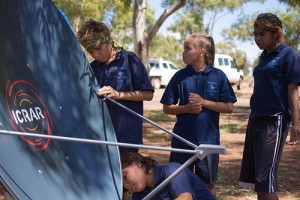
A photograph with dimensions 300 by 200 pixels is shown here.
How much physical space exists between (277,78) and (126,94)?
3.64ft

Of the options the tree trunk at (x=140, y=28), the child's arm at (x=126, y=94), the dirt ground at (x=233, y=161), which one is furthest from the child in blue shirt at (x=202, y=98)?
the tree trunk at (x=140, y=28)

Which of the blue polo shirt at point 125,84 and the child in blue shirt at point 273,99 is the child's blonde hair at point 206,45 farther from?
the blue polo shirt at point 125,84

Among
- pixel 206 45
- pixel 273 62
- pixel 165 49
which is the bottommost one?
pixel 165 49

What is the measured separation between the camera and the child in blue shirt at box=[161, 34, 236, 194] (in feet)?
13.1

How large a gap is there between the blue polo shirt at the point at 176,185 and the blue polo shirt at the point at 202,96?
2.42 feet

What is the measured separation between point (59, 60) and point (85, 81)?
238mm

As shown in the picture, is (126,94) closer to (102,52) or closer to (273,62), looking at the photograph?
(102,52)

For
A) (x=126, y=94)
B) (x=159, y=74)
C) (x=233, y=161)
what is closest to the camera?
(x=126, y=94)

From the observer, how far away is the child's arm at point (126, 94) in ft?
12.0

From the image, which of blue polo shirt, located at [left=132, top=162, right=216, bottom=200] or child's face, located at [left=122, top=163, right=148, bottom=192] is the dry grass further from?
child's face, located at [left=122, top=163, right=148, bottom=192]

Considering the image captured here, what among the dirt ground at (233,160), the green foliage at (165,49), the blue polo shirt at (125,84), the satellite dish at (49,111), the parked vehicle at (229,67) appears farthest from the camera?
the green foliage at (165,49)

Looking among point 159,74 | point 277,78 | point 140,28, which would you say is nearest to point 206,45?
point 277,78

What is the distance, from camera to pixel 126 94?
388 cm

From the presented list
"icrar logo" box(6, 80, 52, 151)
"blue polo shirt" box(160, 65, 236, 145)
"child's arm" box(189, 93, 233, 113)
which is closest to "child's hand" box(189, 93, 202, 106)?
"child's arm" box(189, 93, 233, 113)
